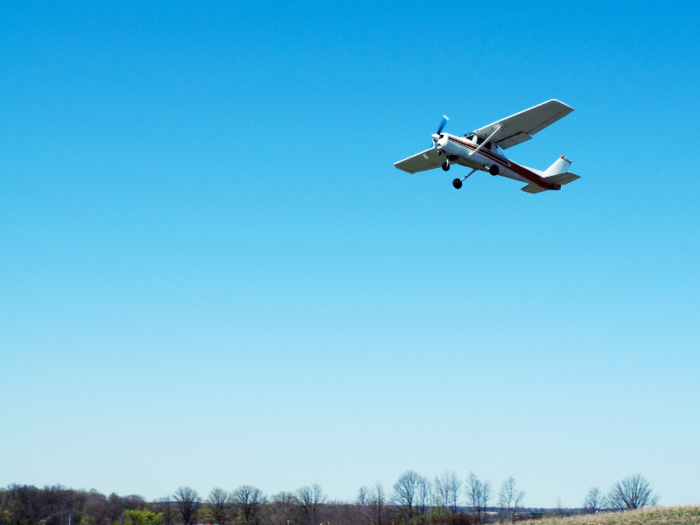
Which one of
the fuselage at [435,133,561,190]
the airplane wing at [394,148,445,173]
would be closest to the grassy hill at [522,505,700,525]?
the fuselage at [435,133,561,190]

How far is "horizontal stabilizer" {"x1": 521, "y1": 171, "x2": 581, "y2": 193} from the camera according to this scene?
35000mm

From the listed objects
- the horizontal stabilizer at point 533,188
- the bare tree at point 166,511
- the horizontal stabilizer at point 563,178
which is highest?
the horizontal stabilizer at point 563,178

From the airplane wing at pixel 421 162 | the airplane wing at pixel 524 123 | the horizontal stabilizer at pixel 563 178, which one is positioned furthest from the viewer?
the horizontal stabilizer at pixel 563 178

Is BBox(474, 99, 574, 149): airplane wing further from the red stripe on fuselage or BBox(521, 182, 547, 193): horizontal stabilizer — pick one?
BBox(521, 182, 547, 193): horizontal stabilizer

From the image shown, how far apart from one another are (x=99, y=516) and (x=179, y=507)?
14473mm

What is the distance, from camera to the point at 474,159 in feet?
105

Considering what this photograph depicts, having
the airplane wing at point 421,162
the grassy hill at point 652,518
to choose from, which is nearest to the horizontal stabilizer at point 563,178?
the airplane wing at point 421,162

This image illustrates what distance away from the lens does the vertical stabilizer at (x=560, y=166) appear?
1430 inches

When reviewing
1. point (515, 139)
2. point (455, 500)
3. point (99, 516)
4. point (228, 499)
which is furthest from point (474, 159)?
point (99, 516)

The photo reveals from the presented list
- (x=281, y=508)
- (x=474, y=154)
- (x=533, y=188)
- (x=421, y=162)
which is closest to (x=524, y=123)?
(x=474, y=154)

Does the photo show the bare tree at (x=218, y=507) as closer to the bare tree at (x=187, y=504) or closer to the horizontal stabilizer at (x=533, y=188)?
the bare tree at (x=187, y=504)

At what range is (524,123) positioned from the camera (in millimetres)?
31250

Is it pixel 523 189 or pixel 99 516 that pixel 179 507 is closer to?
pixel 99 516

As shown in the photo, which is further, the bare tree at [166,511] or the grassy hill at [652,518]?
the bare tree at [166,511]
